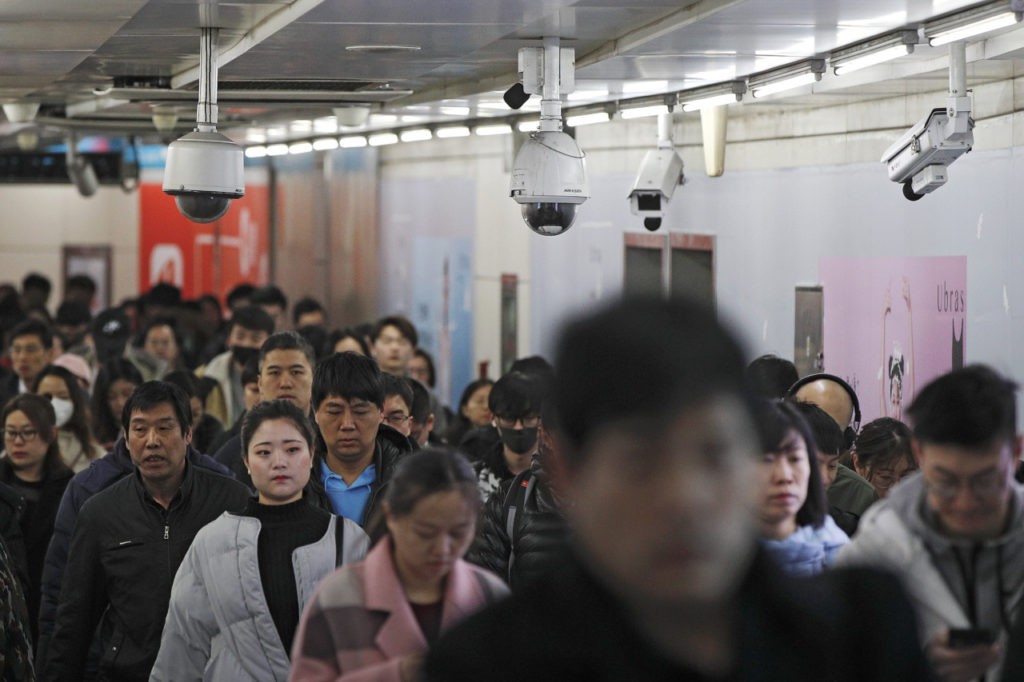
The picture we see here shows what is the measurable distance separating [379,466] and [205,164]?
230 centimetres

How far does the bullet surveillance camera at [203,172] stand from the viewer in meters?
7.37

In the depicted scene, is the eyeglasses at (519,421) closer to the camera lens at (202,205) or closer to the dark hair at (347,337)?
the camera lens at (202,205)

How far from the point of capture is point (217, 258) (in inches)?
898

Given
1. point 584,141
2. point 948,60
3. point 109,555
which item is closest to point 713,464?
point 109,555

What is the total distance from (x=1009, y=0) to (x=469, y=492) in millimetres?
3251

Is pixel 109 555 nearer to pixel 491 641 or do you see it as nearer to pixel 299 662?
pixel 299 662

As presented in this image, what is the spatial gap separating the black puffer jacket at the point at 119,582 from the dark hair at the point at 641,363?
4.43 m

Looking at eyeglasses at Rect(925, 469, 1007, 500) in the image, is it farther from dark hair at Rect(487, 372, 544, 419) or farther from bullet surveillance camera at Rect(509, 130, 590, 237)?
bullet surveillance camera at Rect(509, 130, 590, 237)

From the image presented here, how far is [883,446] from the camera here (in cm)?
567

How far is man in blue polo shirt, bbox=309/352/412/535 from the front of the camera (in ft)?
18.5

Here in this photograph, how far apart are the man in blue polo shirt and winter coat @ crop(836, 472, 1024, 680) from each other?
3450 mm

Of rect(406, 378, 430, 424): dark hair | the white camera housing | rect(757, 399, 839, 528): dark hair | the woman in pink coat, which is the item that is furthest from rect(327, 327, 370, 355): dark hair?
the woman in pink coat

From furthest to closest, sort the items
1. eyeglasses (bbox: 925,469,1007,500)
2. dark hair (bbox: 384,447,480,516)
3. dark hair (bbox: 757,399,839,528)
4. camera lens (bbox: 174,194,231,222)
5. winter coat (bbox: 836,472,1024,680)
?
1. camera lens (bbox: 174,194,231,222)
2. dark hair (bbox: 757,399,839,528)
3. dark hair (bbox: 384,447,480,516)
4. eyeglasses (bbox: 925,469,1007,500)
5. winter coat (bbox: 836,472,1024,680)

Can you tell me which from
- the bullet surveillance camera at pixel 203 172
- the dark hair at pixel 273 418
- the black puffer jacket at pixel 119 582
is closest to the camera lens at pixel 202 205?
the bullet surveillance camera at pixel 203 172
